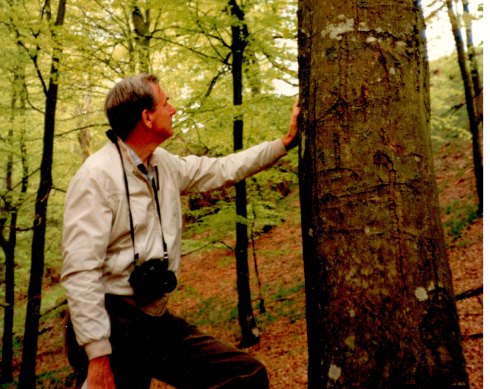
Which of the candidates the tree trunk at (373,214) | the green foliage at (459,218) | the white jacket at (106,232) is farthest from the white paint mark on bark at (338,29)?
the green foliage at (459,218)

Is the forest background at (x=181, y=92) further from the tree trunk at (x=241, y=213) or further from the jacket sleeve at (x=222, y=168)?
the jacket sleeve at (x=222, y=168)

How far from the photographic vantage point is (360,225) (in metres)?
1.39

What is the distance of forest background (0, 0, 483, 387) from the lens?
6.60 metres

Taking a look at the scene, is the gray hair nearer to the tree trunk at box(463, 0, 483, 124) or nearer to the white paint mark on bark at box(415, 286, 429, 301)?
the white paint mark on bark at box(415, 286, 429, 301)

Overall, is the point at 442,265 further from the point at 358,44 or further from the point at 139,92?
the point at 139,92

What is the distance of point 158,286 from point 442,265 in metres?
1.26

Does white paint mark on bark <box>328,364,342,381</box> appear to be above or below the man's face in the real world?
below

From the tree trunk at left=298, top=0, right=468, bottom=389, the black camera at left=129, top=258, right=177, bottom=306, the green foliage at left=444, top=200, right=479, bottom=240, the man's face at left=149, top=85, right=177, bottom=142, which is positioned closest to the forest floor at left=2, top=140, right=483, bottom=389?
the green foliage at left=444, top=200, right=479, bottom=240

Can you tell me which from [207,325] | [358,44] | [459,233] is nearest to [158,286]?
[358,44]

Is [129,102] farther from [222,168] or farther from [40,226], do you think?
[40,226]

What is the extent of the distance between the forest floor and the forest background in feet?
0.26

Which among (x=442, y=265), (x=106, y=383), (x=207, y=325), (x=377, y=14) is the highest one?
(x=377, y=14)

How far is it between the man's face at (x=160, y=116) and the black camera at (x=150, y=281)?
2.37ft

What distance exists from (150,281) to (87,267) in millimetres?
301
